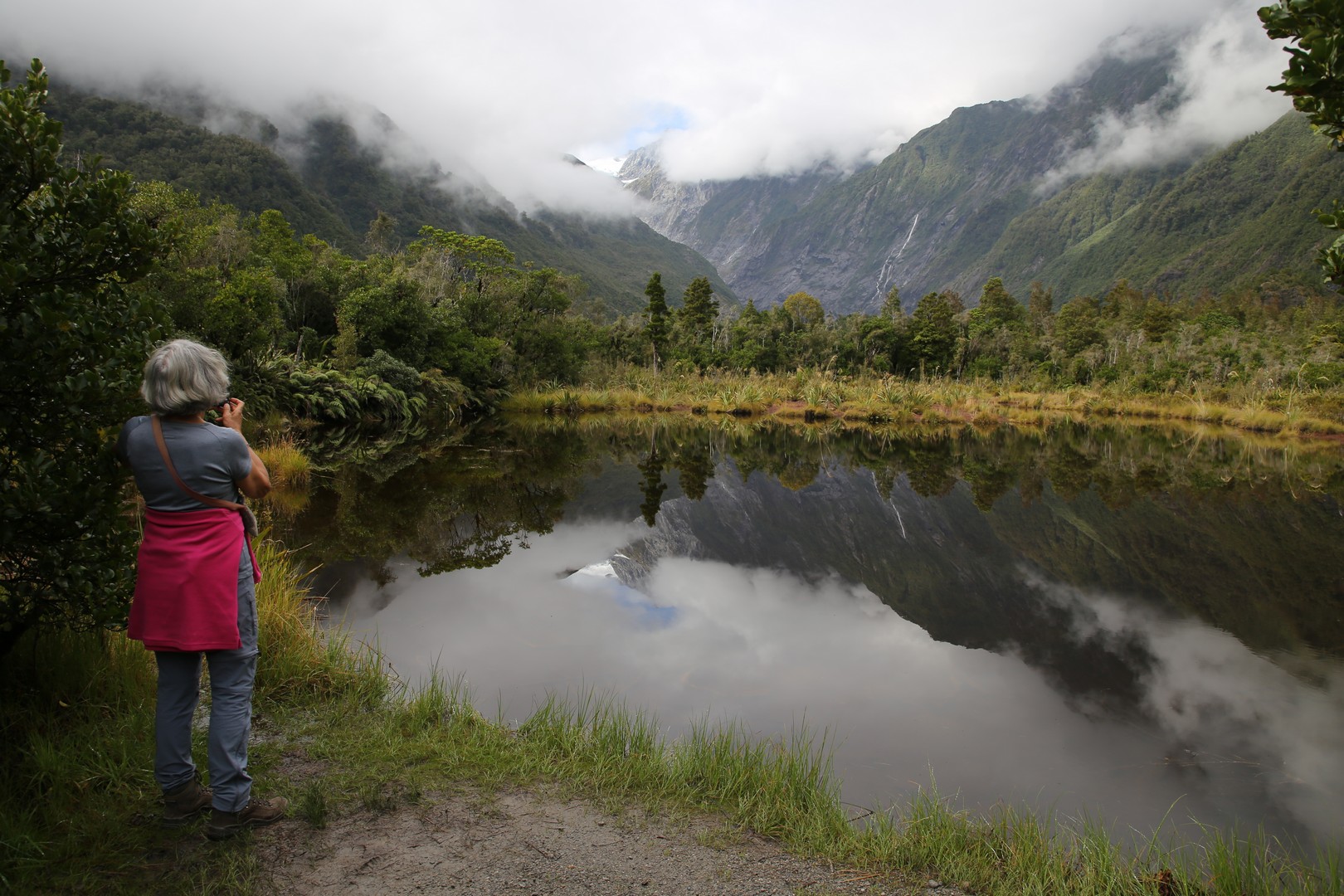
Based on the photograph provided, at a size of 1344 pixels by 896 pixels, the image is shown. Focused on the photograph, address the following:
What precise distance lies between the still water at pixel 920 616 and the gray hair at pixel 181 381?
8.63 ft

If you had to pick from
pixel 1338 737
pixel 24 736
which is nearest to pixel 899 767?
pixel 1338 737

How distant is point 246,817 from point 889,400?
27520 millimetres

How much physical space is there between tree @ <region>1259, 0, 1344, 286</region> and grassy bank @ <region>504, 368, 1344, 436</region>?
84.0 feet

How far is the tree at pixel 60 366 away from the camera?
2.51 metres

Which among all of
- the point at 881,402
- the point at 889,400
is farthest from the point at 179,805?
the point at 889,400

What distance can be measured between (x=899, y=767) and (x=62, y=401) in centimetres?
425

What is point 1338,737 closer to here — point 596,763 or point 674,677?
point 674,677

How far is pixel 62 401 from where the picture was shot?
103 inches

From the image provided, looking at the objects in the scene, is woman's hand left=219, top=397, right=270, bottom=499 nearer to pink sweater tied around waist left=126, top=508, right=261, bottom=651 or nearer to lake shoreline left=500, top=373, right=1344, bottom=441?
pink sweater tied around waist left=126, top=508, right=261, bottom=651

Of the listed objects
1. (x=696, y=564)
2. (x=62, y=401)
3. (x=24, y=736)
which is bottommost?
(x=696, y=564)

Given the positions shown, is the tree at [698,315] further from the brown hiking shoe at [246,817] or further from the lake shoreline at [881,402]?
the brown hiking shoe at [246,817]

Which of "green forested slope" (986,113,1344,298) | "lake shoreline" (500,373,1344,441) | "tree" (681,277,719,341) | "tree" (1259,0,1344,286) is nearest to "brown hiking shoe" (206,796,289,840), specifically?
"tree" (1259,0,1344,286)

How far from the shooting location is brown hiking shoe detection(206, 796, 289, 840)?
2559 mm

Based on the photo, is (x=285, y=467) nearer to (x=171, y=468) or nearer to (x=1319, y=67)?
(x=171, y=468)
